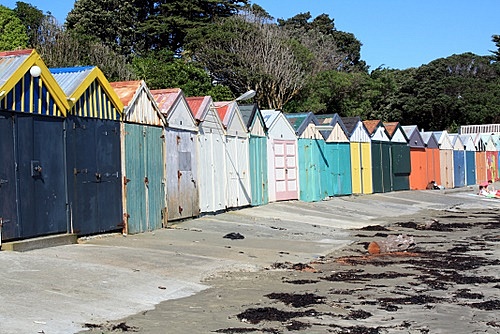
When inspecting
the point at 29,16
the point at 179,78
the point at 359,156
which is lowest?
the point at 359,156

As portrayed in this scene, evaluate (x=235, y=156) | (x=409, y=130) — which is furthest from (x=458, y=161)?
(x=235, y=156)

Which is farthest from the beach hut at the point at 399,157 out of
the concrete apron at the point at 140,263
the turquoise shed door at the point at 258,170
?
the concrete apron at the point at 140,263

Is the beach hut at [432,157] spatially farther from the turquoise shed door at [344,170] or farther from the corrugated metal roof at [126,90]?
the corrugated metal roof at [126,90]

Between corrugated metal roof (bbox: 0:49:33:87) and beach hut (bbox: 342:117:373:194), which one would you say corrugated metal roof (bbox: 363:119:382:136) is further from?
corrugated metal roof (bbox: 0:49:33:87)

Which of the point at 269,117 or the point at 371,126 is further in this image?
the point at 371,126

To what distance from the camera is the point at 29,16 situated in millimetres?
42719

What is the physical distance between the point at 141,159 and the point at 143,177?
1.39 feet

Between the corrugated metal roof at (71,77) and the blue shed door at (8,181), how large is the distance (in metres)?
2.09

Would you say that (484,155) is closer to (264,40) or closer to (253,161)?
(264,40)

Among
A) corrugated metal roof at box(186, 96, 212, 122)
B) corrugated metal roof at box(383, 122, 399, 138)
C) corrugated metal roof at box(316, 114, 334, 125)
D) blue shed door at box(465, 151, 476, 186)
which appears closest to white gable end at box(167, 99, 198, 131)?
corrugated metal roof at box(186, 96, 212, 122)

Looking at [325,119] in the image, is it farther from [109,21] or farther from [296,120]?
[109,21]

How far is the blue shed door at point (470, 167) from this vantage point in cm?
4569

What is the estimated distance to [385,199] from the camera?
102ft

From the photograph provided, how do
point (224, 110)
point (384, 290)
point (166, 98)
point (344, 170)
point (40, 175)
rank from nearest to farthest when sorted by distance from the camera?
1. point (384, 290)
2. point (40, 175)
3. point (166, 98)
4. point (224, 110)
5. point (344, 170)
